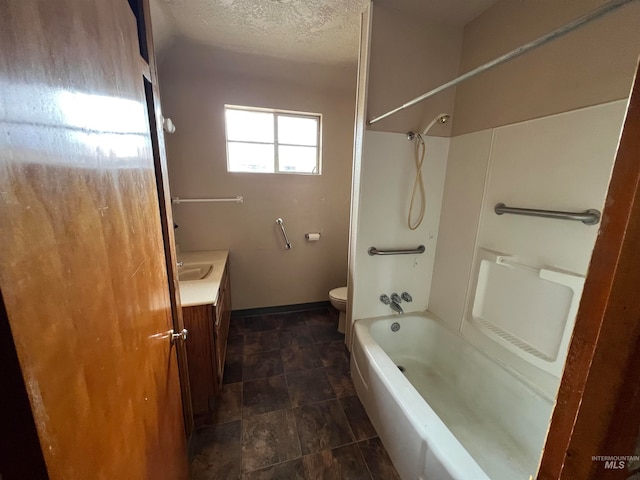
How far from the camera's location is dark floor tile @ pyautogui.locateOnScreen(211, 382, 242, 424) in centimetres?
160

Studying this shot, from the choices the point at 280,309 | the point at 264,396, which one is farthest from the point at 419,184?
the point at 280,309

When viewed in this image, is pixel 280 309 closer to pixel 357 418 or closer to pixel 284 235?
pixel 284 235

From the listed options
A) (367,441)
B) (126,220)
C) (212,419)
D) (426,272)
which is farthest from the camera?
(426,272)

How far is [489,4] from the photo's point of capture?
4.70 ft

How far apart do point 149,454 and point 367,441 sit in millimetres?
1289

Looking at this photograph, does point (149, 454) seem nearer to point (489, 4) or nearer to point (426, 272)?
point (426, 272)

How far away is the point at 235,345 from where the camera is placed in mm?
2322

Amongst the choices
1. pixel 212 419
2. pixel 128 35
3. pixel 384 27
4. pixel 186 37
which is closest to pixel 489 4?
pixel 384 27

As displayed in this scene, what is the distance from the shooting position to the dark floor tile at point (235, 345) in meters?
2.23

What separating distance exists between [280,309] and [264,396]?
1.18 m

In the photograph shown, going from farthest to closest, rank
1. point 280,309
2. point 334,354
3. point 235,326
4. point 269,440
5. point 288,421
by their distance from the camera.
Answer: point 280,309 < point 235,326 < point 334,354 < point 288,421 < point 269,440

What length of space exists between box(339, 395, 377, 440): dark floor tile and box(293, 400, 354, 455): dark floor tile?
0.12 feet

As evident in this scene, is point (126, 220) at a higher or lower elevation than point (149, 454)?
higher

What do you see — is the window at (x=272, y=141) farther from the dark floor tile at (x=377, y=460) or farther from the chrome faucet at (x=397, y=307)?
the dark floor tile at (x=377, y=460)
